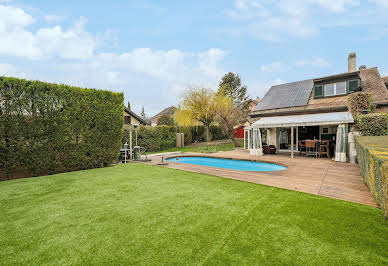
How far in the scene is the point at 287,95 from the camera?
53.1 feet

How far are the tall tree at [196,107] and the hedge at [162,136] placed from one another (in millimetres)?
1379

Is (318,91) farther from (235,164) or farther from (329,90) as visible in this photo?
(235,164)

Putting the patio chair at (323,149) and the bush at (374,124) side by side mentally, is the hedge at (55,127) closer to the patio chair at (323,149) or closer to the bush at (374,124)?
the patio chair at (323,149)

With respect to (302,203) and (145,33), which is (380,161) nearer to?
(302,203)

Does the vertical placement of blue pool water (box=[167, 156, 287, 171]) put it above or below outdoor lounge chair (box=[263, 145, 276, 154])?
below

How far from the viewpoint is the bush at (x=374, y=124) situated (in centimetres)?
838

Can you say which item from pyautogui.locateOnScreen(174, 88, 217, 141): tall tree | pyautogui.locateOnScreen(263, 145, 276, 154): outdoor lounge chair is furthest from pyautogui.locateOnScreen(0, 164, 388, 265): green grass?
pyautogui.locateOnScreen(174, 88, 217, 141): tall tree

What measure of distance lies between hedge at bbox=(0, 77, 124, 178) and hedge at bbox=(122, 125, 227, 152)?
19.2ft

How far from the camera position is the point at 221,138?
28.3 m

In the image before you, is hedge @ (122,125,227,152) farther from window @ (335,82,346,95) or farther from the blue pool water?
window @ (335,82,346,95)

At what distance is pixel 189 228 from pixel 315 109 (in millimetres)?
13571

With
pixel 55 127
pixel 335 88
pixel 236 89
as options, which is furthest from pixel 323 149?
pixel 236 89

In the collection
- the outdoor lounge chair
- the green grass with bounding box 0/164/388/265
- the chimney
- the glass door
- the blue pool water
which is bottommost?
the blue pool water

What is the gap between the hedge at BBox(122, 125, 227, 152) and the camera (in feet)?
54.2
